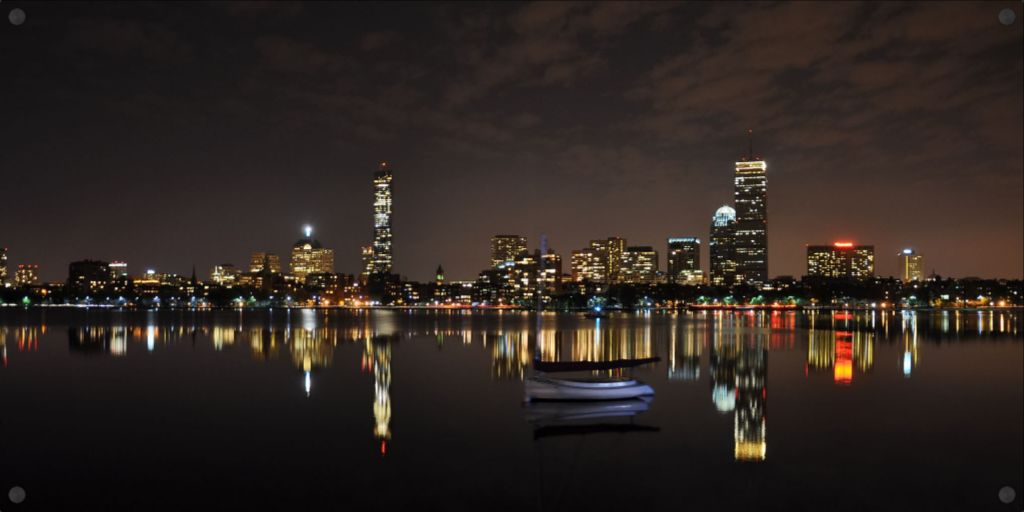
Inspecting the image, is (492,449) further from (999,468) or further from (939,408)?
(939,408)

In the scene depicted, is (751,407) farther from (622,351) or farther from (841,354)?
(841,354)

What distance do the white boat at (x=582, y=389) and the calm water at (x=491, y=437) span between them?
0.59m

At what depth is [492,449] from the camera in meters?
27.3

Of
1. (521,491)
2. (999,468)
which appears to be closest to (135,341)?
(521,491)

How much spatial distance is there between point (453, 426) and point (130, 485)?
42.6 ft

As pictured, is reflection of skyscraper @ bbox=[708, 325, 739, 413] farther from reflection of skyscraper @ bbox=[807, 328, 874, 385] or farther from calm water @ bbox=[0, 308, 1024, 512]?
reflection of skyscraper @ bbox=[807, 328, 874, 385]

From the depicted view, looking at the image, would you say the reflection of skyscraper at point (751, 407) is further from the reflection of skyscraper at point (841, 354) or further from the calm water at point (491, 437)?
the reflection of skyscraper at point (841, 354)

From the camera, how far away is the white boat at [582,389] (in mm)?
33031

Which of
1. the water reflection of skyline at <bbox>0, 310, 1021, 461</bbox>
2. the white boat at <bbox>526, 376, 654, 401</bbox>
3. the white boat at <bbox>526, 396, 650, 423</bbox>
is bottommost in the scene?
the water reflection of skyline at <bbox>0, 310, 1021, 461</bbox>

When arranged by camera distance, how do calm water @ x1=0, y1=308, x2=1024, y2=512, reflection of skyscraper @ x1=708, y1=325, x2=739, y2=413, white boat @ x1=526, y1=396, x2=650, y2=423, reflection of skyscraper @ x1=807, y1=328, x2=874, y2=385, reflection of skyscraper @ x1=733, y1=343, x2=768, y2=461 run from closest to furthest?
calm water @ x1=0, y1=308, x2=1024, y2=512
reflection of skyscraper @ x1=733, y1=343, x2=768, y2=461
white boat @ x1=526, y1=396, x2=650, y2=423
reflection of skyscraper @ x1=708, y1=325, x2=739, y2=413
reflection of skyscraper @ x1=807, y1=328, x2=874, y2=385

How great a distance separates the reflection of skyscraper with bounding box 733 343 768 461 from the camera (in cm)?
2758

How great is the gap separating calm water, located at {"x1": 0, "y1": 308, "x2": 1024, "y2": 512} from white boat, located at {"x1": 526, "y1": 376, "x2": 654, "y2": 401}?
59 centimetres

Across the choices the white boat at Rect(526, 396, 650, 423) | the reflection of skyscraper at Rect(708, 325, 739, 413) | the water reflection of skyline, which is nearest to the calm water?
the white boat at Rect(526, 396, 650, 423)

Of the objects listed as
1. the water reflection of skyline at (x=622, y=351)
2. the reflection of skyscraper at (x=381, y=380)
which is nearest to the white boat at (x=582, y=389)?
the water reflection of skyline at (x=622, y=351)
